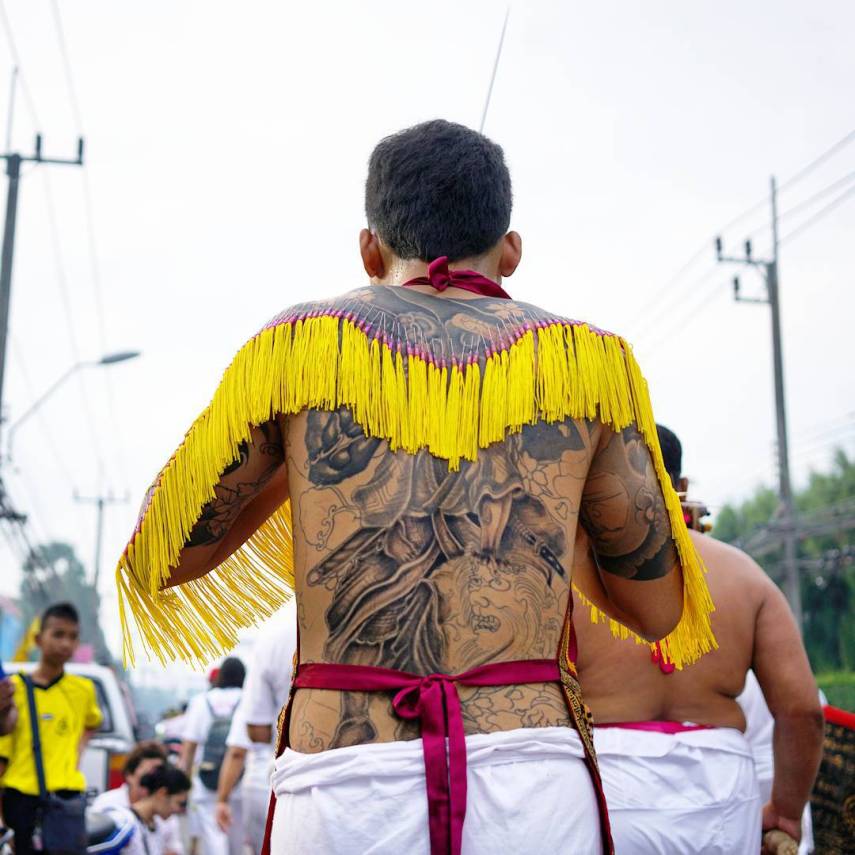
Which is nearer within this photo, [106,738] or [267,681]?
[267,681]

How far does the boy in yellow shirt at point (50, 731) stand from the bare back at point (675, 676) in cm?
410

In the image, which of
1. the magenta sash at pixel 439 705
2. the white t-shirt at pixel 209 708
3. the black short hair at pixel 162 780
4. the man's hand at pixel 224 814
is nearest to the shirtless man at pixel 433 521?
the magenta sash at pixel 439 705

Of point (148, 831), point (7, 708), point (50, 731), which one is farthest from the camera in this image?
point (148, 831)

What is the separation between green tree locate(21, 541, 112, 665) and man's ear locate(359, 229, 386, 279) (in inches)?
692

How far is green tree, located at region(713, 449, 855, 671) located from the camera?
46.8 meters

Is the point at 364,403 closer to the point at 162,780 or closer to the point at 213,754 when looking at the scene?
the point at 162,780

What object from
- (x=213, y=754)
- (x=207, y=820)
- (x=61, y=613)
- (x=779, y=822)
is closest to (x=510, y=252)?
(x=779, y=822)

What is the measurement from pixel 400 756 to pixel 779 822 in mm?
2539

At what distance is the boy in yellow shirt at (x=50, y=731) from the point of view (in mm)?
7047

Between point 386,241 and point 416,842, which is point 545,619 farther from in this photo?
point 386,241

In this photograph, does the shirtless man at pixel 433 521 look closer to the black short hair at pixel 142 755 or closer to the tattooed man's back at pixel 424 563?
the tattooed man's back at pixel 424 563

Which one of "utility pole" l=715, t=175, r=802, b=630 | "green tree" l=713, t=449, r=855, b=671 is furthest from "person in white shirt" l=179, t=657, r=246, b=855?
"green tree" l=713, t=449, r=855, b=671

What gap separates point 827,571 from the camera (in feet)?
158

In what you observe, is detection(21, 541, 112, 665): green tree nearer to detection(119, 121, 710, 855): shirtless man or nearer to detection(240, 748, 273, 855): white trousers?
detection(240, 748, 273, 855): white trousers
